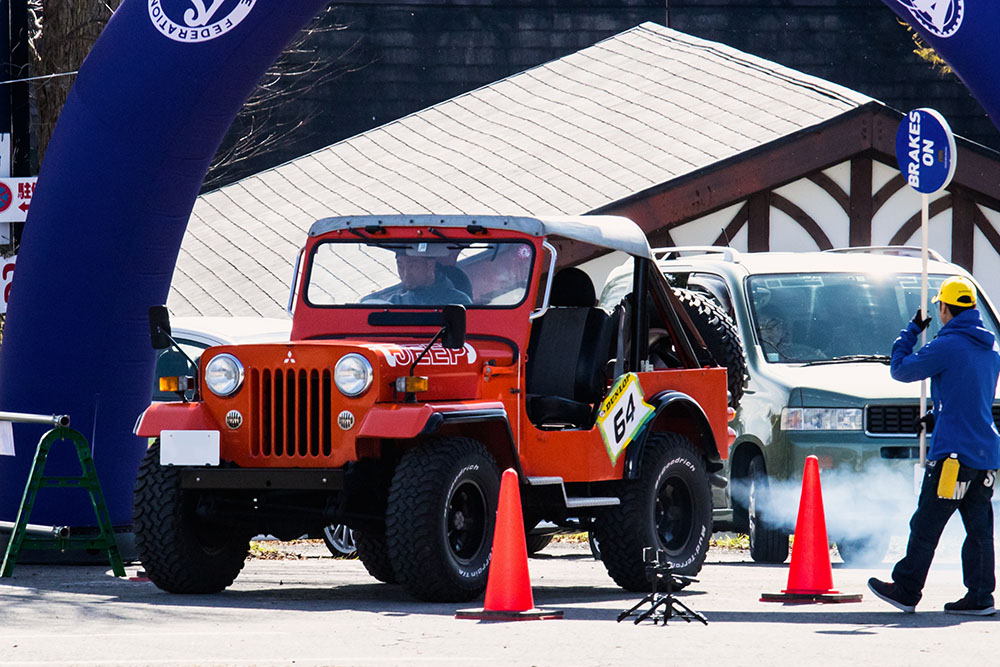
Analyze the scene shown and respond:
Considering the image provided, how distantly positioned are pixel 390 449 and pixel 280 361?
2.47 feet

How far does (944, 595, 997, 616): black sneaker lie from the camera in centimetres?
950

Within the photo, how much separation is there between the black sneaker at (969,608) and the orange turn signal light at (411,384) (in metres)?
2.93

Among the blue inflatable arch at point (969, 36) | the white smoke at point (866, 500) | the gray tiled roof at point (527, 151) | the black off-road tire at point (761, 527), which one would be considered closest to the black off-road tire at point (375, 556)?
the white smoke at point (866, 500)

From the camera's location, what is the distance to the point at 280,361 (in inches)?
396

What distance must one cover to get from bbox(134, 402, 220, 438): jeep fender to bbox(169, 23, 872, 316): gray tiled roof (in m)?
8.77

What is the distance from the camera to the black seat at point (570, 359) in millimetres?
10938

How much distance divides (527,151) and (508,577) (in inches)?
504

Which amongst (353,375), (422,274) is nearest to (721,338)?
(422,274)

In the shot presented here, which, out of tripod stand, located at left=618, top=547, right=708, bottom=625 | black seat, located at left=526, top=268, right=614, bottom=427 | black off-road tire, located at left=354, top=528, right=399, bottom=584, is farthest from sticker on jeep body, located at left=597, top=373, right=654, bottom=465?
black off-road tire, located at left=354, top=528, right=399, bottom=584

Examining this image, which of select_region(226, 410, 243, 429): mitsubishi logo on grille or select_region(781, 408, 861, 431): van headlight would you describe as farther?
select_region(781, 408, 861, 431): van headlight

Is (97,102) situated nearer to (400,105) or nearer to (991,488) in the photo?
(991,488)

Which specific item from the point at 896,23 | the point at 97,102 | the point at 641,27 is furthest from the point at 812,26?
the point at 97,102

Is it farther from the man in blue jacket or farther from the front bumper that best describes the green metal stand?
the man in blue jacket

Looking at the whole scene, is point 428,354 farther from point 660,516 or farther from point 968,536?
point 968,536
